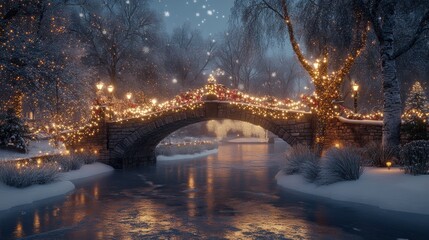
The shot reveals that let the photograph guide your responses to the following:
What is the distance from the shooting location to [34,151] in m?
22.1

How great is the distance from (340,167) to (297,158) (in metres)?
3.84

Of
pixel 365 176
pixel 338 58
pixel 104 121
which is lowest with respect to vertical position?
pixel 365 176

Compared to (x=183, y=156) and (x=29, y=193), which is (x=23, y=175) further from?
(x=183, y=156)

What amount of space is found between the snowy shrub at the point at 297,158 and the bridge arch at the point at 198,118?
11.0ft

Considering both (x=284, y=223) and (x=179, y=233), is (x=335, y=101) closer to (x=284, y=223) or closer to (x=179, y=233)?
(x=284, y=223)

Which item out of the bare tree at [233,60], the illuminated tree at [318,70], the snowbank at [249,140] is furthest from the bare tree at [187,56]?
the illuminated tree at [318,70]

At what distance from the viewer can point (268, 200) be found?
1492 centimetres

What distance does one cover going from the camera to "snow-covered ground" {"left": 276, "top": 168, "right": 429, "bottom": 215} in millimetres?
12109

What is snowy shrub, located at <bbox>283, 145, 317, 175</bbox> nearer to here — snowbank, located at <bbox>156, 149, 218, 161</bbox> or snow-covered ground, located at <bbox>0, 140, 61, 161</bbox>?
snow-covered ground, located at <bbox>0, 140, 61, 161</bbox>

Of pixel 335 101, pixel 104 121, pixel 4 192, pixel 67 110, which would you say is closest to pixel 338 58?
pixel 335 101

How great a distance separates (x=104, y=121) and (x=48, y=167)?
1017 cm

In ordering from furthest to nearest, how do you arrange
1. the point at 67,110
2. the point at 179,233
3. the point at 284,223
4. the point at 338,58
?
the point at 67,110, the point at 338,58, the point at 284,223, the point at 179,233

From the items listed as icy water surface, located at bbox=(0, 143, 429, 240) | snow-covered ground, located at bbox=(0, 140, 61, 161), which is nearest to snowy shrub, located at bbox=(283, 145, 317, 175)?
icy water surface, located at bbox=(0, 143, 429, 240)

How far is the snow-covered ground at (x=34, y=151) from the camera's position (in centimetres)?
2006
